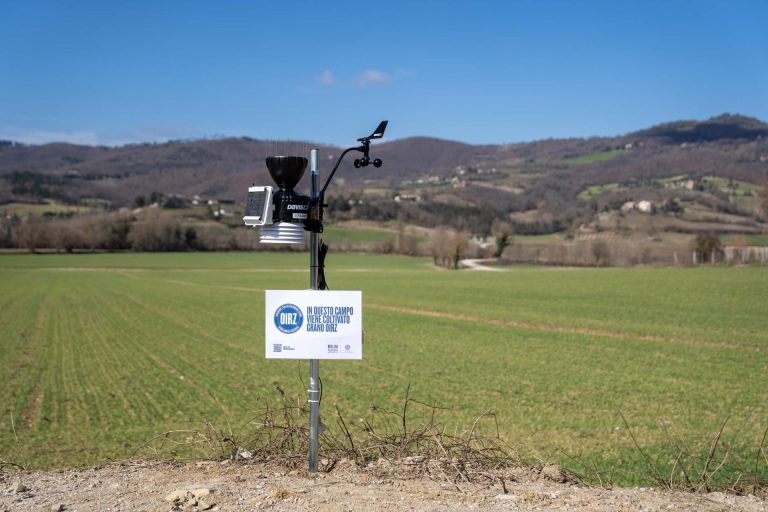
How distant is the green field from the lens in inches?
527

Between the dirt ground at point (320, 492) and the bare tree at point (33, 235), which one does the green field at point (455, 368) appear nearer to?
the dirt ground at point (320, 492)

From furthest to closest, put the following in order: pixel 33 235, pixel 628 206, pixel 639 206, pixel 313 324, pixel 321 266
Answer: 1. pixel 628 206
2. pixel 639 206
3. pixel 33 235
4. pixel 321 266
5. pixel 313 324

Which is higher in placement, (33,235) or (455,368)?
(33,235)

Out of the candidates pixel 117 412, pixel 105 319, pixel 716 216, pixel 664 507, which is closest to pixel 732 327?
pixel 117 412

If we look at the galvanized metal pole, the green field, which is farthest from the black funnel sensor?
the green field

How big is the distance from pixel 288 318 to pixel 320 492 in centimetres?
158

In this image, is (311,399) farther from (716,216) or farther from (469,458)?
(716,216)

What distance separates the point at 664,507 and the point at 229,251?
397ft

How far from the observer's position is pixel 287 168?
254 inches

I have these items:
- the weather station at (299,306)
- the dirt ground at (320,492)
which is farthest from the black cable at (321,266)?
the dirt ground at (320,492)

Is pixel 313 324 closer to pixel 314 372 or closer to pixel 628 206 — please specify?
pixel 314 372

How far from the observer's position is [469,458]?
7.06 m

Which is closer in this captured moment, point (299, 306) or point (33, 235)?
point (299, 306)

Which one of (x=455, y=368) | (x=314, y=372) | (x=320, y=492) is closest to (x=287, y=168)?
(x=314, y=372)
